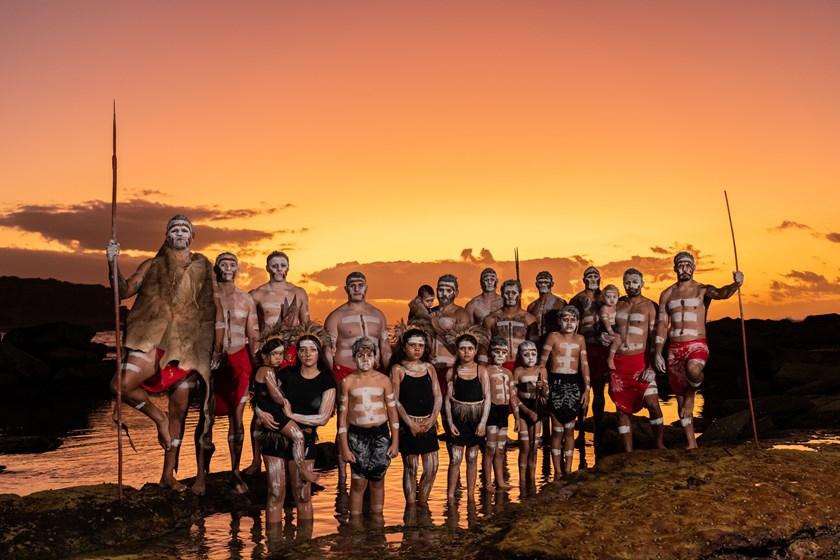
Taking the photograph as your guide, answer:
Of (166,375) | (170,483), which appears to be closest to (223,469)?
(170,483)

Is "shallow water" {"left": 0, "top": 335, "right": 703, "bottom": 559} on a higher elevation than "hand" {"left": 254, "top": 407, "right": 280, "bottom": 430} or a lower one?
lower

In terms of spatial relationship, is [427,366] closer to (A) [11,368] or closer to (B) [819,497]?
(B) [819,497]

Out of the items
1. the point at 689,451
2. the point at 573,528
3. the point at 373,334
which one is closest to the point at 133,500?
the point at 373,334

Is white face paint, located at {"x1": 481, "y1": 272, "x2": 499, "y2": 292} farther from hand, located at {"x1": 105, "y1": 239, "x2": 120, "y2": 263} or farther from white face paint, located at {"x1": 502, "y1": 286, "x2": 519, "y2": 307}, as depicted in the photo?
hand, located at {"x1": 105, "y1": 239, "x2": 120, "y2": 263}

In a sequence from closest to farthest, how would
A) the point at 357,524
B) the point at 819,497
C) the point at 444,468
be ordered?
1. the point at 819,497
2. the point at 357,524
3. the point at 444,468

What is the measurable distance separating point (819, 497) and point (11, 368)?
38.2 meters

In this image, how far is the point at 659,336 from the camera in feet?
42.8

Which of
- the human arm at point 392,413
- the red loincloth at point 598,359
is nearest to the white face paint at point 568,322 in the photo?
the red loincloth at point 598,359

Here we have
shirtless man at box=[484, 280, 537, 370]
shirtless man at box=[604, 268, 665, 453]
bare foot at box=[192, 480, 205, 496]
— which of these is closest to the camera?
bare foot at box=[192, 480, 205, 496]

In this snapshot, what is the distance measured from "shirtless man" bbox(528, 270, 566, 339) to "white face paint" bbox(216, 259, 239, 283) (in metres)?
5.17

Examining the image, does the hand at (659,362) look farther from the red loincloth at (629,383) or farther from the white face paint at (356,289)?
the white face paint at (356,289)

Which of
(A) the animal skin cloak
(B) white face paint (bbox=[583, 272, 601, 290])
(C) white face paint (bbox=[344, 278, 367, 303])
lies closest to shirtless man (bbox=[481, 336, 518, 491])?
(C) white face paint (bbox=[344, 278, 367, 303])

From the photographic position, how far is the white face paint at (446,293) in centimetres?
1322

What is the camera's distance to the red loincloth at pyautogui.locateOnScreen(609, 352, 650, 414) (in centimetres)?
1320
